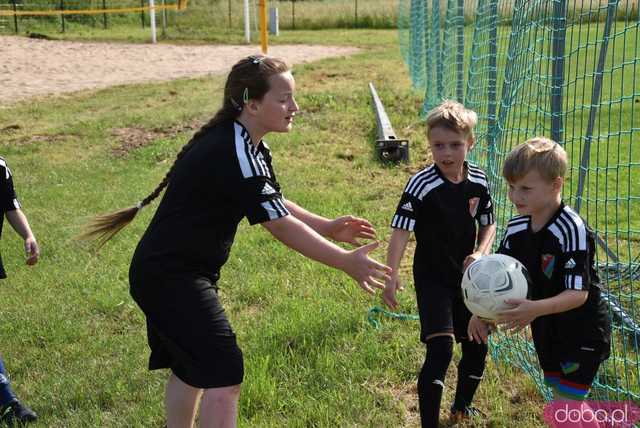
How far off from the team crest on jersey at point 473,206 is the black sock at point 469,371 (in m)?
0.66

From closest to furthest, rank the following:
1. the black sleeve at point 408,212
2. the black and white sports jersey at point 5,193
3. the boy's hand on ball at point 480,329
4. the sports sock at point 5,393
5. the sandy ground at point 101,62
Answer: the boy's hand on ball at point 480,329
the black sleeve at point 408,212
the sports sock at point 5,393
the black and white sports jersey at point 5,193
the sandy ground at point 101,62

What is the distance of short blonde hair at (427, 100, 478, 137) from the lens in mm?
3719

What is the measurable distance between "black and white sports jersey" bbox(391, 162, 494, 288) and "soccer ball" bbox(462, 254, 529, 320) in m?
0.54

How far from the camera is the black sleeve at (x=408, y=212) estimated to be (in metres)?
3.74

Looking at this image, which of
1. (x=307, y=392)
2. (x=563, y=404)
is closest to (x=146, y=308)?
(x=307, y=392)

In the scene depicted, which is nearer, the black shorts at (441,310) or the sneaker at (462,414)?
the black shorts at (441,310)

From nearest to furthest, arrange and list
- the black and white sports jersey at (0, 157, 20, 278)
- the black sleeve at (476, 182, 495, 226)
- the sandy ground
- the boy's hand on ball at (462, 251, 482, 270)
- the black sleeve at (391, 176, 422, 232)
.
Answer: the boy's hand on ball at (462, 251, 482, 270) < the black sleeve at (391, 176, 422, 232) < the black sleeve at (476, 182, 495, 226) < the black and white sports jersey at (0, 157, 20, 278) < the sandy ground

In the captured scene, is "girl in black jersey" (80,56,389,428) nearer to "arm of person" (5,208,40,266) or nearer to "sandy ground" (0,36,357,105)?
"arm of person" (5,208,40,266)

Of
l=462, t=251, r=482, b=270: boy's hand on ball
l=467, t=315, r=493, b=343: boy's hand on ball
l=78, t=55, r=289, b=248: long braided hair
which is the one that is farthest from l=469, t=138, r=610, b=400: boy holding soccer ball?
l=78, t=55, r=289, b=248: long braided hair

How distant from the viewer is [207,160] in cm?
320

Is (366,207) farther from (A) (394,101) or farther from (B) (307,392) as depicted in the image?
(A) (394,101)

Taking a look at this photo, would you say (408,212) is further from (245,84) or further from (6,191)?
(6,191)

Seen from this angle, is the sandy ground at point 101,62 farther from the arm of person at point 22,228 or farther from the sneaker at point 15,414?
the sneaker at point 15,414

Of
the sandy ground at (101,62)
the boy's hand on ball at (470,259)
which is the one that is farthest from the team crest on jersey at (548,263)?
the sandy ground at (101,62)
